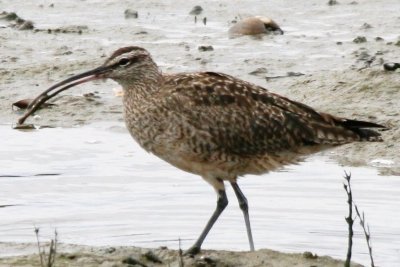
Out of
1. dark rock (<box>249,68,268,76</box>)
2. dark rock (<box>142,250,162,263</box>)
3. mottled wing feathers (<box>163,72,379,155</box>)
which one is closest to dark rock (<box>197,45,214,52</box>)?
dark rock (<box>249,68,268,76</box>)

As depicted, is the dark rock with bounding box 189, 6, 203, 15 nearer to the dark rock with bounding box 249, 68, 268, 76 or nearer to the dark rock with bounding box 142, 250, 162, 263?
the dark rock with bounding box 249, 68, 268, 76

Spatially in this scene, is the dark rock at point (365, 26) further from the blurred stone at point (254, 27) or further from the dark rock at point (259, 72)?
the dark rock at point (259, 72)

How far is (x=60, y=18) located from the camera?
1638 cm

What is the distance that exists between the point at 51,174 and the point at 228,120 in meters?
2.51

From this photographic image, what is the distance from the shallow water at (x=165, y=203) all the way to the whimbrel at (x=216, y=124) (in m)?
0.55

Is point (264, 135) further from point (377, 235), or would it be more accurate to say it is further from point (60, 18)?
point (60, 18)

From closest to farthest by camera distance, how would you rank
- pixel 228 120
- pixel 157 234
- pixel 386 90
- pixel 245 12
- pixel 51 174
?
1. pixel 228 120
2. pixel 157 234
3. pixel 51 174
4. pixel 386 90
5. pixel 245 12

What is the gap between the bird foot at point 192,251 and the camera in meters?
8.55

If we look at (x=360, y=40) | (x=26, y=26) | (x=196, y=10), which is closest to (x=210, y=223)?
(x=360, y=40)

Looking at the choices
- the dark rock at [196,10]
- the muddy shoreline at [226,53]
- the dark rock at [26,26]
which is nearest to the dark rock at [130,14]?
the muddy shoreline at [226,53]

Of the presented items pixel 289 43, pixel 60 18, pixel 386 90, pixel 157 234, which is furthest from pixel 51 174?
pixel 60 18

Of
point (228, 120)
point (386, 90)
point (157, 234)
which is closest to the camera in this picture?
point (228, 120)

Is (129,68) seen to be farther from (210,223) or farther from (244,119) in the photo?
(210,223)

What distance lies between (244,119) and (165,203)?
139 centimetres
